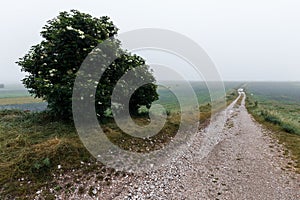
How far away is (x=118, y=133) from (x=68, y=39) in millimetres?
7508

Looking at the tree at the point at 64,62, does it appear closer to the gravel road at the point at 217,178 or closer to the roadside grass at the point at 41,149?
the roadside grass at the point at 41,149

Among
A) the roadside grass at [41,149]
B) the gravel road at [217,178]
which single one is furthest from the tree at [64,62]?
the gravel road at [217,178]

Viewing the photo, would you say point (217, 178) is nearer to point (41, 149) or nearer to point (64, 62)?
point (41, 149)

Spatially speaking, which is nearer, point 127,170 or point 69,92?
point 127,170

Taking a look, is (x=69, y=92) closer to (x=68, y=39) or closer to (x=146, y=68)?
(x=68, y=39)

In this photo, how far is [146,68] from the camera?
19734 mm

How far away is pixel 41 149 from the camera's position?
10.5 meters

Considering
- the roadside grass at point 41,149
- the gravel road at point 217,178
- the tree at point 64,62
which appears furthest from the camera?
the tree at point 64,62

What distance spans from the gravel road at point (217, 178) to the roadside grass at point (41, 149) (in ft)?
5.38

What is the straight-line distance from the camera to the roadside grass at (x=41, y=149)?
867cm

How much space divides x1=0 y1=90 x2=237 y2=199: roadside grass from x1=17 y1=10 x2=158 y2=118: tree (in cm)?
172

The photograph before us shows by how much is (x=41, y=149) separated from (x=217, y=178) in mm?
9121

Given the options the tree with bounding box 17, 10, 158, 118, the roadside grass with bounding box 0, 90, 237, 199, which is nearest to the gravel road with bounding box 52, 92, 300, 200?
the roadside grass with bounding box 0, 90, 237, 199

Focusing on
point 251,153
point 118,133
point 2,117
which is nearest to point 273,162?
point 251,153
